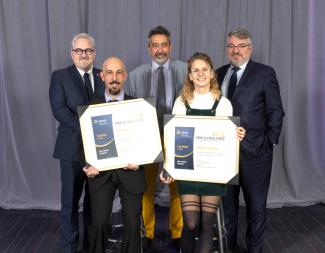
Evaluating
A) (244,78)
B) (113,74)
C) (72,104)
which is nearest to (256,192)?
(244,78)

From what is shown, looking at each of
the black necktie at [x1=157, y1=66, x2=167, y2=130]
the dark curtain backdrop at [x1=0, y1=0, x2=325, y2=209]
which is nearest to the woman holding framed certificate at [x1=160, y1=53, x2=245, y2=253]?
the black necktie at [x1=157, y1=66, x2=167, y2=130]

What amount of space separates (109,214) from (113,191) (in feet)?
0.50

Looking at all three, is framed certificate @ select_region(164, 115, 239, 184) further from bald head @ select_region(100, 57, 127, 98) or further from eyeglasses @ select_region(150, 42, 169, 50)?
eyeglasses @ select_region(150, 42, 169, 50)

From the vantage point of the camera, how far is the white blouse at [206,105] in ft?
8.76

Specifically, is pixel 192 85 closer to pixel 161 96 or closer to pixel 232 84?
pixel 232 84

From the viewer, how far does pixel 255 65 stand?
3.03m

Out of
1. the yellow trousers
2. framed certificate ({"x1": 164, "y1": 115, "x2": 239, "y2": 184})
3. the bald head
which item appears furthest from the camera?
the yellow trousers

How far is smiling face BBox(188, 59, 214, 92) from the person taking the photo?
265cm

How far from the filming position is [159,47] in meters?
3.25

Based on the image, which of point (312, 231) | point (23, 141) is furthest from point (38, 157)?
point (312, 231)

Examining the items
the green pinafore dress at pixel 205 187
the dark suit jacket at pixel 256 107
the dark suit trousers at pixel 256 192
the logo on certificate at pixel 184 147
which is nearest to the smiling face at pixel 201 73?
the green pinafore dress at pixel 205 187

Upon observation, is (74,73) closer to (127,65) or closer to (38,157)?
(127,65)

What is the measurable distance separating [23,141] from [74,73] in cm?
166

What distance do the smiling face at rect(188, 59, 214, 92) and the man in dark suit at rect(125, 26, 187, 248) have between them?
0.61 metres
